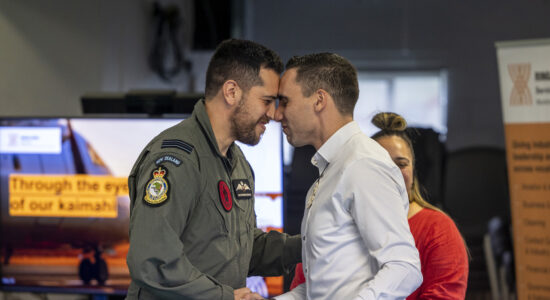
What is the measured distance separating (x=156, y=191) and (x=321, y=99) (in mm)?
498

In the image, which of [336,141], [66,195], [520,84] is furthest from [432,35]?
[336,141]

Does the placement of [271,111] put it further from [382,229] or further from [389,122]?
[382,229]

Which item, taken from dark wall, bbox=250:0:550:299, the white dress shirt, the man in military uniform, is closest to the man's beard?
the man in military uniform

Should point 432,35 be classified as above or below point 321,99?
above

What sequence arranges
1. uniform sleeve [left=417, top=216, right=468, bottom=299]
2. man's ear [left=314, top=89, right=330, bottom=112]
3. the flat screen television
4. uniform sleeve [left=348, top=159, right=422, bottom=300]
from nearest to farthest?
uniform sleeve [left=348, top=159, right=422, bottom=300]
man's ear [left=314, top=89, right=330, bottom=112]
uniform sleeve [left=417, top=216, right=468, bottom=299]
the flat screen television

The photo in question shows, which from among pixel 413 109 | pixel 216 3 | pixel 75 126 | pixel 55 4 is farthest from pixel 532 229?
pixel 216 3

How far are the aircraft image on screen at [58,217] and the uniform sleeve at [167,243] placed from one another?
1041 mm

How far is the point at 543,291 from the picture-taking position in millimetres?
3043

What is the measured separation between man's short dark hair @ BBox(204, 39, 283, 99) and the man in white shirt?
18 centimetres

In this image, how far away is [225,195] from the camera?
64.5 inches

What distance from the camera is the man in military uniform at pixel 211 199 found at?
1.41m

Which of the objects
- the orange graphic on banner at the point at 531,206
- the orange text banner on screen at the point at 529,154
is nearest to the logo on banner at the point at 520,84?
the orange text banner on screen at the point at 529,154

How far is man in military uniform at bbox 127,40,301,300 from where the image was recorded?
1.41 metres

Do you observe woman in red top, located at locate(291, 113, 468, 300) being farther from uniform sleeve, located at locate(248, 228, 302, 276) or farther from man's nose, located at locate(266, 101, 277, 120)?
man's nose, located at locate(266, 101, 277, 120)
